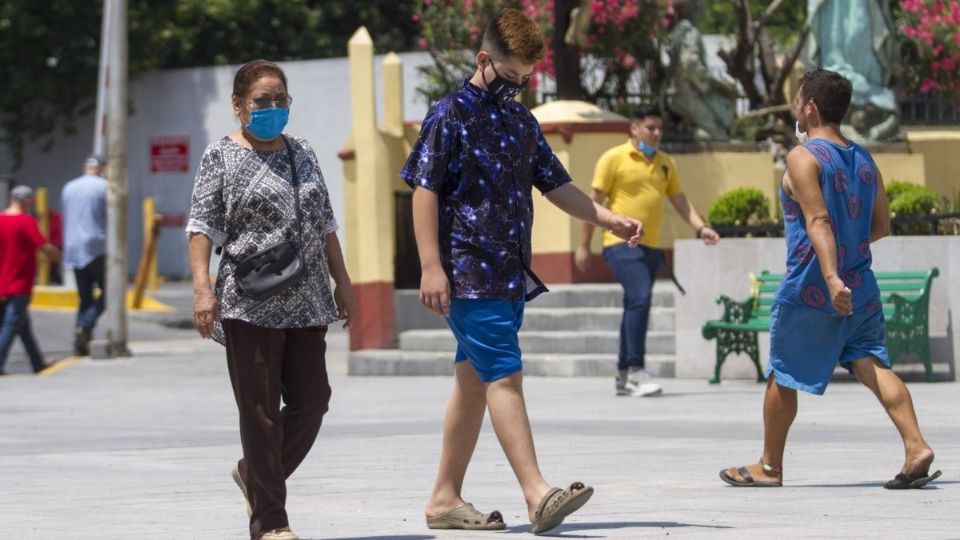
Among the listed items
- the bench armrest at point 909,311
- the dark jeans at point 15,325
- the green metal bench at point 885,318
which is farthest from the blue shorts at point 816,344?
the dark jeans at point 15,325

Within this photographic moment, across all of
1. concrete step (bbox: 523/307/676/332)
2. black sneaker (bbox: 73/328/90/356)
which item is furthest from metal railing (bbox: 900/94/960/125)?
black sneaker (bbox: 73/328/90/356)

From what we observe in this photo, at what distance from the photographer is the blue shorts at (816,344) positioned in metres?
8.73

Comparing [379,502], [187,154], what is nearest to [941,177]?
[379,502]

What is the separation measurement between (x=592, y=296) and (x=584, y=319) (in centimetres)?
35

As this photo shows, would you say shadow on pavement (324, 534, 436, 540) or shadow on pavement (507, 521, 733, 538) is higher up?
shadow on pavement (507, 521, 733, 538)

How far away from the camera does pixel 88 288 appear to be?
798 inches

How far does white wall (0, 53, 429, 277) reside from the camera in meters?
37.5

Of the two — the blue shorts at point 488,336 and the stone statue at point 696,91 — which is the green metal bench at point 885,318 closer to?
the stone statue at point 696,91

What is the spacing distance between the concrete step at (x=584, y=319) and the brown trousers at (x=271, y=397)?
31.4 feet

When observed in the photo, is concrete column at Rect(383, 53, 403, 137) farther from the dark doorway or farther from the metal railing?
the metal railing

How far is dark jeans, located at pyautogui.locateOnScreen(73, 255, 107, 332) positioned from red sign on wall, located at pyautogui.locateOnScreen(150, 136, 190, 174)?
63.9 ft

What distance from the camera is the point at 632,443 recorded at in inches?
434

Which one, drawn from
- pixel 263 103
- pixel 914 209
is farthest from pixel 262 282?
pixel 914 209

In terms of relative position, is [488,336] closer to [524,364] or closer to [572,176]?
[524,364]
